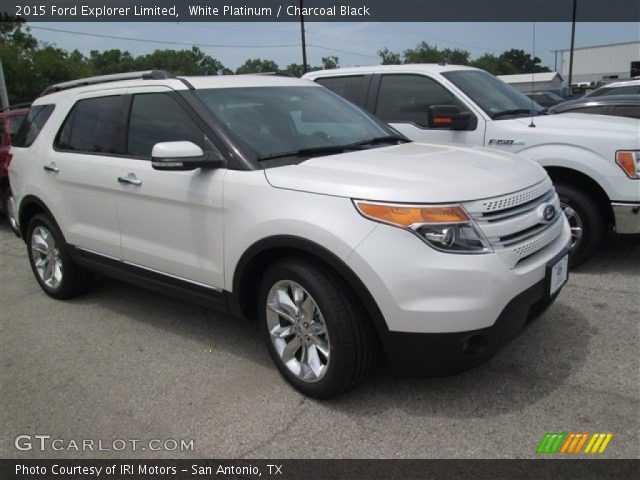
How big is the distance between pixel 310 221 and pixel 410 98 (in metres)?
3.51

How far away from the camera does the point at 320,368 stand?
3023mm

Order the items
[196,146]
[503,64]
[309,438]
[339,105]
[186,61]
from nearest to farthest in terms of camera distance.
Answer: [309,438]
[196,146]
[339,105]
[186,61]
[503,64]

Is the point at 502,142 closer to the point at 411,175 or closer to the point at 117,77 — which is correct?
the point at 411,175

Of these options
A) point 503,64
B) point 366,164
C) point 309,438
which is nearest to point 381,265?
point 366,164

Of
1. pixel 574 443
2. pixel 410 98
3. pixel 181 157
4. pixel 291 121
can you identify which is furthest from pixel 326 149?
pixel 410 98

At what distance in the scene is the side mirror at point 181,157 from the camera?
3154 millimetres

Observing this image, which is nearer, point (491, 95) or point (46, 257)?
point (46, 257)

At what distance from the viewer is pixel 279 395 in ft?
10.5

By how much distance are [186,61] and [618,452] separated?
205 ft

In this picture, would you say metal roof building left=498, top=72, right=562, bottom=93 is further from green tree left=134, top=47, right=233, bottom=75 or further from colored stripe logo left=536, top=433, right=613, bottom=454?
green tree left=134, top=47, right=233, bottom=75

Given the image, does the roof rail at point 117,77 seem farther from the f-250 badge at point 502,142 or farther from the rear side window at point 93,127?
the f-250 badge at point 502,142

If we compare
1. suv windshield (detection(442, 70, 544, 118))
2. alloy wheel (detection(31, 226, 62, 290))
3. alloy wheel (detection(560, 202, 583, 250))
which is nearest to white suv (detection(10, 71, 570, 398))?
alloy wheel (detection(31, 226, 62, 290))

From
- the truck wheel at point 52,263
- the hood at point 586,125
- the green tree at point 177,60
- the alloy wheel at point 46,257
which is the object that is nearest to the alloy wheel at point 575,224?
the hood at point 586,125
